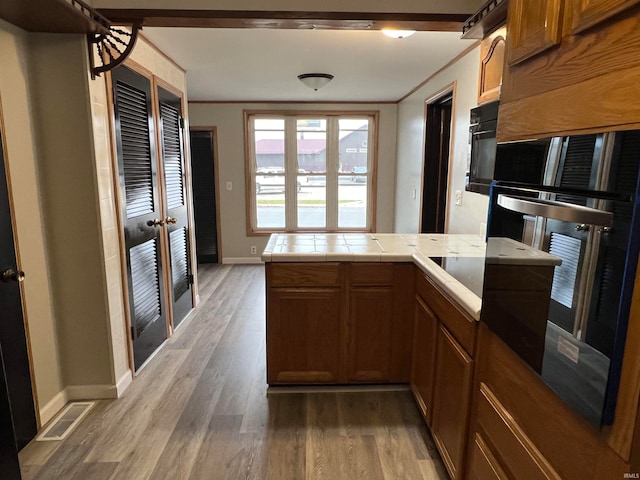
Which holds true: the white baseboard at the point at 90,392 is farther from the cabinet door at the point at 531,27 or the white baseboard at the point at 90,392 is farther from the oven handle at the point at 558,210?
the cabinet door at the point at 531,27

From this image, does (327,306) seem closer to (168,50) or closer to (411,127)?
(168,50)

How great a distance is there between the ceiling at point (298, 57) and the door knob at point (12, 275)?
171cm

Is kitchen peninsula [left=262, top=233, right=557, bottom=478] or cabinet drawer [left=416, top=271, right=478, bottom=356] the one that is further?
kitchen peninsula [left=262, top=233, right=557, bottom=478]

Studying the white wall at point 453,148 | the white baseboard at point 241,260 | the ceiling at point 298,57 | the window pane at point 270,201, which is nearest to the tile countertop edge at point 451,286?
the white wall at point 453,148

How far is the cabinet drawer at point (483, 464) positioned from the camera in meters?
1.22

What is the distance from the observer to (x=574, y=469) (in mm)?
882

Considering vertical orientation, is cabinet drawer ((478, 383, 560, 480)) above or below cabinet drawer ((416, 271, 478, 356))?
below

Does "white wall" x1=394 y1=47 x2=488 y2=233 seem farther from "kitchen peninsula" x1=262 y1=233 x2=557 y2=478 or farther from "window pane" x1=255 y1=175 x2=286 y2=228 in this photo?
"window pane" x1=255 y1=175 x2=286 y2=228

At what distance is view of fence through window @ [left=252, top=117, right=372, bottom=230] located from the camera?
5.50 meters

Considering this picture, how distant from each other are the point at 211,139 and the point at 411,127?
2677 millimetres

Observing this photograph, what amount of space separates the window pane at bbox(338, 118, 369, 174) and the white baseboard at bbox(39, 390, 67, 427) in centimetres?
423

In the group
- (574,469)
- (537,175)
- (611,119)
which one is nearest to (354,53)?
(537,175)

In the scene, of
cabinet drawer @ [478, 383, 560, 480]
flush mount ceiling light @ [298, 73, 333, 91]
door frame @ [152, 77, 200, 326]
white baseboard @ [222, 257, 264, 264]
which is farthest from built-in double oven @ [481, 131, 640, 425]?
white baseboard @ [222, 257, 264, 264]

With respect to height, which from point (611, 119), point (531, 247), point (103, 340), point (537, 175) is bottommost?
point (103, 340)
